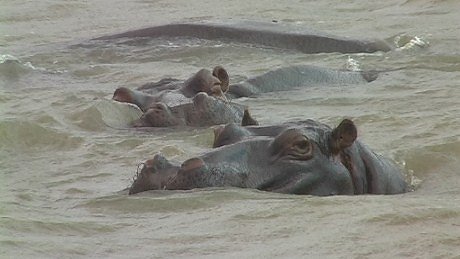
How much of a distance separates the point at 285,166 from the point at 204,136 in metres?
1.96

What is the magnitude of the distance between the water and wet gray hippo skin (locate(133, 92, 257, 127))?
13cm

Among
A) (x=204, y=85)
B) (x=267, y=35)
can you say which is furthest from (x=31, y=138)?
(x=267, y=35)

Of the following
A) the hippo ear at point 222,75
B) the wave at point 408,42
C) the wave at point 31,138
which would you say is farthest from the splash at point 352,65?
the wave at point 31,138

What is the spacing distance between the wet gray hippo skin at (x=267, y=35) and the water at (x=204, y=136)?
152 mm

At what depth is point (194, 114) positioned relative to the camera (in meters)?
7.23

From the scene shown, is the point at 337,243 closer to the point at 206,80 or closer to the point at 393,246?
the point at 393,246

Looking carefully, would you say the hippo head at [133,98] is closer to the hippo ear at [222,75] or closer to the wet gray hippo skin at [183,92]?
the wet gray hippo skin at [183,92]

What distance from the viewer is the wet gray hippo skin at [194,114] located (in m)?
7.18

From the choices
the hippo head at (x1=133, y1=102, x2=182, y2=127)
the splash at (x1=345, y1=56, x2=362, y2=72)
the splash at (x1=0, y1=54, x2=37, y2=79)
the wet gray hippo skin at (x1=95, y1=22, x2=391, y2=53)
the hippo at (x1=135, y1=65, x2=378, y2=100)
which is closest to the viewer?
the hippo head at (x1=133, y1=102, x2=182, y2=127)

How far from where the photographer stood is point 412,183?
5.73m

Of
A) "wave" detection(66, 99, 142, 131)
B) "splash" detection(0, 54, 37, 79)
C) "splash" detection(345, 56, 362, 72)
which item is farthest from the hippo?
"splash" detection(0, 54, 37, 79)

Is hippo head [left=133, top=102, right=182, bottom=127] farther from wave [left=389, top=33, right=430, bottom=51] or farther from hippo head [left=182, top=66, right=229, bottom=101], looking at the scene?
wave [left=389, top=33, right=430, bottom=51]

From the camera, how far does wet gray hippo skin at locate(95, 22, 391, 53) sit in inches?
403

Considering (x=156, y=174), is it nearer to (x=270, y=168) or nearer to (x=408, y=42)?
(x=270, y=168)
